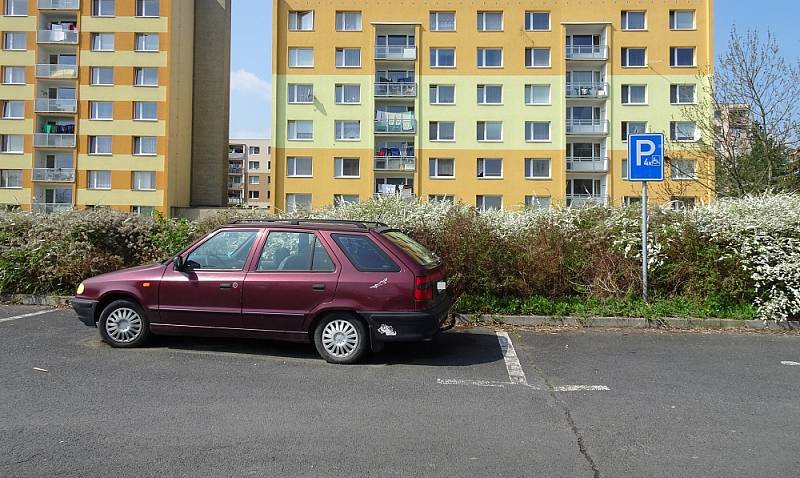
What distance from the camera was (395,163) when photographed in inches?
1730

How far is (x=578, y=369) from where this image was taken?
634cm

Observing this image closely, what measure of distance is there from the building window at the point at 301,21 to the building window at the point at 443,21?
919cm

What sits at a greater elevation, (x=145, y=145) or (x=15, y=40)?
(x=15, y=40)

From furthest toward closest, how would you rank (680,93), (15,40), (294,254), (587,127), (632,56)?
1. (15,40)
2. (632,56)
3. (587,127)
4. (680,93)
5. (294,254)

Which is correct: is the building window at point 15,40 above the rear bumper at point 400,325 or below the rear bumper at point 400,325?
above

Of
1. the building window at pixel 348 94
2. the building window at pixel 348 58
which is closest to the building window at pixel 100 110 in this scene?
the building window at pixel 348 94

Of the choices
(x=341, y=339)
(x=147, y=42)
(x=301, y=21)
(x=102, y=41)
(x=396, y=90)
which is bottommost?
(x=341, y=339)

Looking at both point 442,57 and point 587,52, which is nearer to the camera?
point 587,52

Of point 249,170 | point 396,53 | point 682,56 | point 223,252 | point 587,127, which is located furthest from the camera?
point 249,170

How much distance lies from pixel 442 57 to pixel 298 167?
45.4ft

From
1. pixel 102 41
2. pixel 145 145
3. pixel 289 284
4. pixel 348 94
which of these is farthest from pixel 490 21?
pixel 289 284

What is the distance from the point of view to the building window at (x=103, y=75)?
44719 millimetres

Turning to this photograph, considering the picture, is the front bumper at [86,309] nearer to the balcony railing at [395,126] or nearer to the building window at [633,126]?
the balcony railing at [395,126]

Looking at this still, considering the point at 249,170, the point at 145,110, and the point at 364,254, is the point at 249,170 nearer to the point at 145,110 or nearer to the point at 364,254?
the point at 145,110
